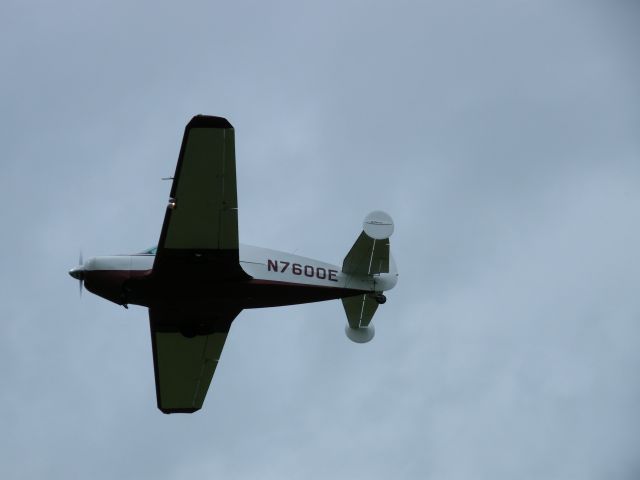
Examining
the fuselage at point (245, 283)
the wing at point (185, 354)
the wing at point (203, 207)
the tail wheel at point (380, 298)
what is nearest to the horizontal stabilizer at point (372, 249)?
the fuselage at point (245, 283)

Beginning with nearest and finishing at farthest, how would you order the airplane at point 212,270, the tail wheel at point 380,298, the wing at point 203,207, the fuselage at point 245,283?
the wing at point 203,207
the airplane at point 212,270
the fuselage at point 245,283
the tail wheel at point 380,298

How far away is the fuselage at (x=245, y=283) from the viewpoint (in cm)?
2567

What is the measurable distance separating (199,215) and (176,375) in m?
6.87

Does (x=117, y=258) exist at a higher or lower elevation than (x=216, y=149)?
lower

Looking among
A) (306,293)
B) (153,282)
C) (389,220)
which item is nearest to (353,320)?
(306,293)

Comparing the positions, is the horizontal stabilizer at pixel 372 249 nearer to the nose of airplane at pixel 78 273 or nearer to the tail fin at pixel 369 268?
the tail fin at pixel 369 268

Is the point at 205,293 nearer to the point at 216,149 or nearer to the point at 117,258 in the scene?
the point at 117,258

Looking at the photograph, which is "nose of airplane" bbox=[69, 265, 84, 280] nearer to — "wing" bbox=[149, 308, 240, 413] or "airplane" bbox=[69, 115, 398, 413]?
"airplane" bbox=[69, 115, 398, 413]

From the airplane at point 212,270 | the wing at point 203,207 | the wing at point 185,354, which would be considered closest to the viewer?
the wing at point 203,207

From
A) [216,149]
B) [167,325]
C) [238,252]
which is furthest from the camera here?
[167,325]

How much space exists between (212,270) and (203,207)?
210 cm

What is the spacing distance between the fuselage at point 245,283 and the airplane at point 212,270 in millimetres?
26

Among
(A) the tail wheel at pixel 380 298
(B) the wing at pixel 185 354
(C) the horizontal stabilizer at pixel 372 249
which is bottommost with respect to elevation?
(B) the wing at pixel 185 354

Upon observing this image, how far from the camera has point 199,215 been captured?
964 inches
